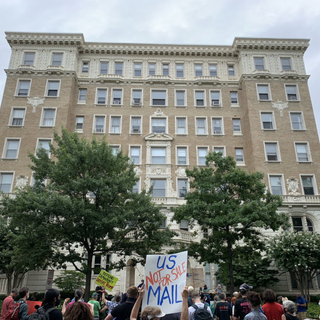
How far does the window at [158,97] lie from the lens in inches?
1505

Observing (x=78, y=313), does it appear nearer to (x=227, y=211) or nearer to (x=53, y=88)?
(x=227, y=211)

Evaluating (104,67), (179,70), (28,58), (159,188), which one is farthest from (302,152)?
(28,58)

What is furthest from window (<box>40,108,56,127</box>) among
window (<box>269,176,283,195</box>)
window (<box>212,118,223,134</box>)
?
window (<box>269,176,283,195</box>)

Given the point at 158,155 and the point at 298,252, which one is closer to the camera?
the point at 298,252

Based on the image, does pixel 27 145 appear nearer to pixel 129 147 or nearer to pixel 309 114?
pixel 129 147

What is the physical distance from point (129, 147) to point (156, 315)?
99.6 ft

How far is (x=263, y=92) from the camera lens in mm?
38094

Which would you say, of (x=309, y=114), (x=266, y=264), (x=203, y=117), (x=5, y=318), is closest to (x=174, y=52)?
(x=203, y=117)

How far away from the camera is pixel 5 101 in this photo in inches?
1428

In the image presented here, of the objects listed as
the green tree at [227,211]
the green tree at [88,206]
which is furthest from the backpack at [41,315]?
the green tree at [227,211]

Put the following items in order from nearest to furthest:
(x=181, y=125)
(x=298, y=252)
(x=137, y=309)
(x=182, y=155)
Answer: (x=137, y=309) < (x=298, y=252) < (x=182, y=155) < (x=181, y=125)

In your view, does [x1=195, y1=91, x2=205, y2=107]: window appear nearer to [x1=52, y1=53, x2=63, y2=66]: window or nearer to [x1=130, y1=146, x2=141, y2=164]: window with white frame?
[x1=130, y1=146, x2=141, y2=164]: window with white frame

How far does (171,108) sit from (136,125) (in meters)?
4.69

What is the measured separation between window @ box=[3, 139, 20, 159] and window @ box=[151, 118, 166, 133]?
15014mm
